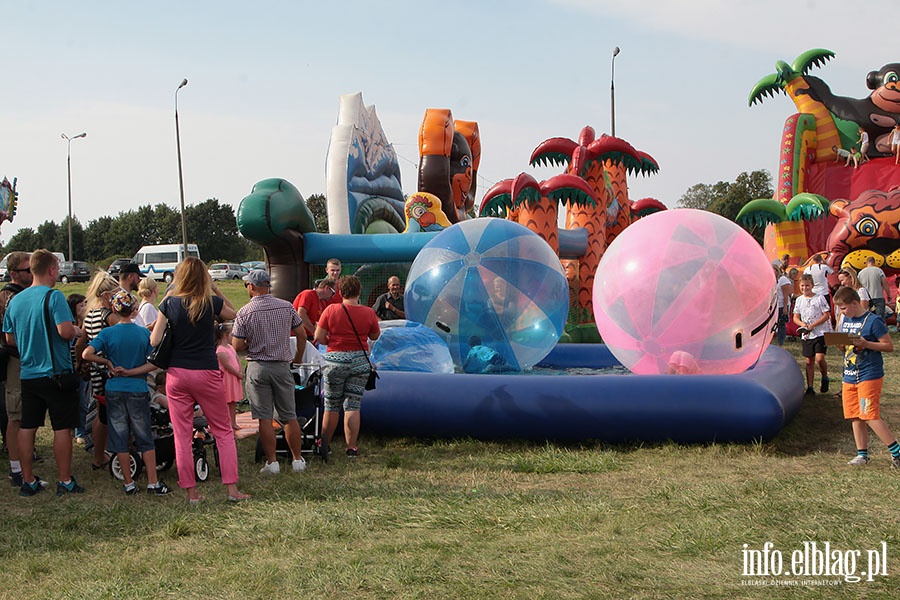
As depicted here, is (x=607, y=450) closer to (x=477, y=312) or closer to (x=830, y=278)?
(x=477, y=312)

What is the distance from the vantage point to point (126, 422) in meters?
5.79

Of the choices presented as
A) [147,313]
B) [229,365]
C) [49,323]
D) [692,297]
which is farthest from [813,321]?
[49,323]

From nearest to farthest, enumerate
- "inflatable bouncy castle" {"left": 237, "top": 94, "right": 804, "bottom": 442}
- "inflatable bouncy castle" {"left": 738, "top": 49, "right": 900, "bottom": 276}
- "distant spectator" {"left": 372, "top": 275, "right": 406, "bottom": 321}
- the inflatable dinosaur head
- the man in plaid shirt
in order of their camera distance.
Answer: the man in plaid shirt, "inflatable bouncy castle" {"left": 237, "top": 94, "right": 804, "bottom": 442}, "distant spectator" {"left": 372, "top": 275, "right": 406, "bottom": 321}, the inflatable dinosaur head, "inflatable bouncy castle" {"left": 738, "top": 49, "right": 900, "bottom": 276}

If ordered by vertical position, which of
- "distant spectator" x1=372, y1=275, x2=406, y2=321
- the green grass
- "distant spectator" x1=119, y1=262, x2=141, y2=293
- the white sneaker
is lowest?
the green grass

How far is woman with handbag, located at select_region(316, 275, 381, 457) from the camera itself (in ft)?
21.9

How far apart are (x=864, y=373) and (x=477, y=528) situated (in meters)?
3.19

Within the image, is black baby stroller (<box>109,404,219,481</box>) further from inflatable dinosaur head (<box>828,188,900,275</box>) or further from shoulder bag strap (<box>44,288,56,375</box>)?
inflatable dinosaur head (<box>828,188,900,275</box>)

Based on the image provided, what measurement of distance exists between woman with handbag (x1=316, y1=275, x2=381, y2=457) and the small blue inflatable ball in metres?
1.80

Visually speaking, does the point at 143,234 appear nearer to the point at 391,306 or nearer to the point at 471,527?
the point at 391,306

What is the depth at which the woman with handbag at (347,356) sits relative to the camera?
6688 millimetres

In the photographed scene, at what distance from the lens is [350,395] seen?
6801mm

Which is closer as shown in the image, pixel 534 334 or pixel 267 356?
pixel 267 356

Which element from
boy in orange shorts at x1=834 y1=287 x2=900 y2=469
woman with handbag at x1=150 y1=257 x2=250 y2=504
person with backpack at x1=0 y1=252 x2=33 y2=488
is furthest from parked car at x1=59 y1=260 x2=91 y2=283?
boy in orange shorts at x1=834 y1=287 x2=900 y2=469

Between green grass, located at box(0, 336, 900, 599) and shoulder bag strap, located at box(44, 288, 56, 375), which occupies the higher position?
shoulder bag strap, located at box(44, 288, 56, 375)
